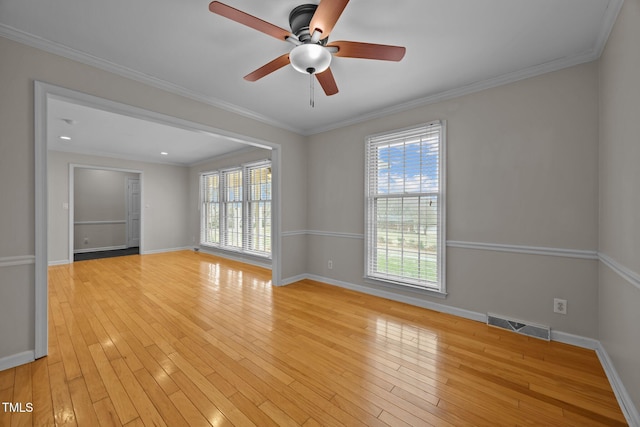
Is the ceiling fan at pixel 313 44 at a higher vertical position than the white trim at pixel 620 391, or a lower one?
higher

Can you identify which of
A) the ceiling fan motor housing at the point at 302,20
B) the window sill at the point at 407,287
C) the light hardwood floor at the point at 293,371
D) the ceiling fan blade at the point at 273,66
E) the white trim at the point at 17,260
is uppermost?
the ceiling fan motor housing at the point at 302,20

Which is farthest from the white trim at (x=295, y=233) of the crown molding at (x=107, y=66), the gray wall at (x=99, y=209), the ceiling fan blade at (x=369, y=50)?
the gray wall at (x=99, y=209)

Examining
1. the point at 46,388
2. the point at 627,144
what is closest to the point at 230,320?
the point at 46,388

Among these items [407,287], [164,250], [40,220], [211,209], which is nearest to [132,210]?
[164,250]

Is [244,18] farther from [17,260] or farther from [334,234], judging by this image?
[334,234]

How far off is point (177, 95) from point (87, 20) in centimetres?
105

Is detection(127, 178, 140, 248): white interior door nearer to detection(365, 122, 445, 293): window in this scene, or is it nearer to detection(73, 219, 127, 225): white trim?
detection(73, 219, 127, 225): white trim

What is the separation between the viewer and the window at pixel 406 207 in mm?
3082

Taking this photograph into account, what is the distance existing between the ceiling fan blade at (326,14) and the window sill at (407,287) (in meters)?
2.91

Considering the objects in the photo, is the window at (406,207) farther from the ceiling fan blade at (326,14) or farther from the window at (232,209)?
the window at (232,209)

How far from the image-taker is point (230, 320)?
280 centimetres

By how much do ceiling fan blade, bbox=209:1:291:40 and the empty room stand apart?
20 mm

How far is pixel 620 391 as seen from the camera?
163cm

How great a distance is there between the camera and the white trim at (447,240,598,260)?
7.47ft
